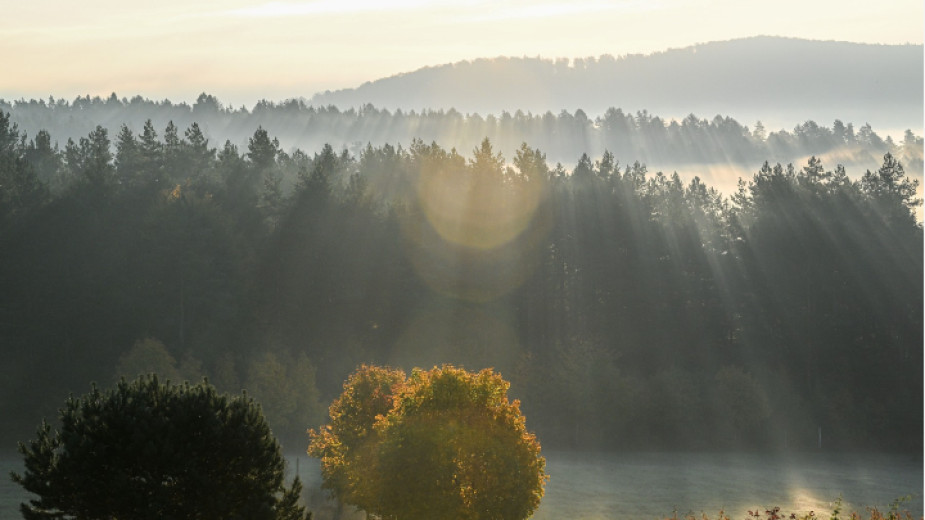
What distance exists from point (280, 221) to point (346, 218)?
576cm

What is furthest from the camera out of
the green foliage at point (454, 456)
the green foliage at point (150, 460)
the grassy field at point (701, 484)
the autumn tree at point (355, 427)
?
the grassy field at point (701, 484)

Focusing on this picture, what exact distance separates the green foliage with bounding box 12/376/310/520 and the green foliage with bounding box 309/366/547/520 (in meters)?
6.23

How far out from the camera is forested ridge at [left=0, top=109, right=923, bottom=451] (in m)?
85.0

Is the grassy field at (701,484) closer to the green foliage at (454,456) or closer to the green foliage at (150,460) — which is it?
the green foliage at (454,456)

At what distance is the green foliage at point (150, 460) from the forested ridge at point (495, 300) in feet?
153

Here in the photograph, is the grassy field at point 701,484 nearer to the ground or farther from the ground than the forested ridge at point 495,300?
nearer to the ground

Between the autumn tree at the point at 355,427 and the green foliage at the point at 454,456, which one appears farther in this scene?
the autumn tree at the point at 355,427

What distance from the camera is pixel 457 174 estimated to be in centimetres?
12281

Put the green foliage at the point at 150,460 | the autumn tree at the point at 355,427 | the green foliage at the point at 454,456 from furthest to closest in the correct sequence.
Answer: the autumn tree at the point at 355,427 < the green foliage at the point at 454,456 < the green foliage at the point at 150,460

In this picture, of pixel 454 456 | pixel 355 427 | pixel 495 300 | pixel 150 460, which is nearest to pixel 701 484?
pixel 495 300

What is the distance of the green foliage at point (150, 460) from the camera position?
31.4 meters

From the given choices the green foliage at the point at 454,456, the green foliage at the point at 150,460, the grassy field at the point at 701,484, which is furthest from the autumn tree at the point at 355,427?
the green foliage at the point at 150,460

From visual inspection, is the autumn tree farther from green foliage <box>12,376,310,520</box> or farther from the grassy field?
green foliage <box>12,376,310,520</box>

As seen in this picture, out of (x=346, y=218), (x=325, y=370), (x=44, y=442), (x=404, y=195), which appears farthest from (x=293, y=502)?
(x=404, y=195)
